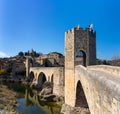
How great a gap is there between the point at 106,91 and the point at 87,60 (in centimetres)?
1399

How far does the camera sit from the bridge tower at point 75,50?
1794 cm

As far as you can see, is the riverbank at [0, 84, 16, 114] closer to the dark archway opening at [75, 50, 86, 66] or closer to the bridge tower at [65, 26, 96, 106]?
the bridge tower at [65, 26, 96, 106]

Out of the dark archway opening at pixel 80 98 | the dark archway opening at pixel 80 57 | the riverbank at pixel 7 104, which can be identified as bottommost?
the riverbank at pixel 7 104

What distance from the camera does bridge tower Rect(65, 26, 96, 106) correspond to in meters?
17.9

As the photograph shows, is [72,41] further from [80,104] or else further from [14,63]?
[14,63]

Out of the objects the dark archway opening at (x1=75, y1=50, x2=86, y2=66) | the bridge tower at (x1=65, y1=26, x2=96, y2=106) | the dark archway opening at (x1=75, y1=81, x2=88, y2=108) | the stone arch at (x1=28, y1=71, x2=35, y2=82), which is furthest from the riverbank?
the stone arch at (x1=28, y1=71, x2=35, y2=82)

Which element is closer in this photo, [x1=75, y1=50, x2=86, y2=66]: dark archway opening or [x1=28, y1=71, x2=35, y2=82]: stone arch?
[x1=75, y1=50, x2=86, y2=66]: dark archway opening

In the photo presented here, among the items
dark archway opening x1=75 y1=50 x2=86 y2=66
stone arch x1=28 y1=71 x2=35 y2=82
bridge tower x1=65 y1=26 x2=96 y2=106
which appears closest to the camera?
bridge tower x1=65 y1=26 x2=96 y2=106

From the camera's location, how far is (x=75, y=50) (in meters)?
17.9

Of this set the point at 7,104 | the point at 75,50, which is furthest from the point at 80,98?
the point at 7,104

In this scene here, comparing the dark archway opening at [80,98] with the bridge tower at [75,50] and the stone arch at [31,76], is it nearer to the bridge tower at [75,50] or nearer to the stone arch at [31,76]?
the bridge tower at [75,50]

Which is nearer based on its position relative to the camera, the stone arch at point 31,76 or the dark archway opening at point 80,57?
the dark archway opening at point 80,57

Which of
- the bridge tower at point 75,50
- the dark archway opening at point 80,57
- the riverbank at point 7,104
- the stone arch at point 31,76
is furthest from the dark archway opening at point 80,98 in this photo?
the stone arch at point 31,76

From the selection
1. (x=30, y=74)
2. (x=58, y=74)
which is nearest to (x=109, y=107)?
(x=58, y=74)
